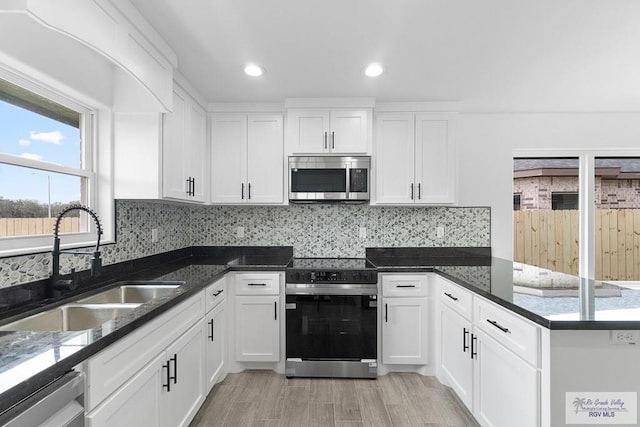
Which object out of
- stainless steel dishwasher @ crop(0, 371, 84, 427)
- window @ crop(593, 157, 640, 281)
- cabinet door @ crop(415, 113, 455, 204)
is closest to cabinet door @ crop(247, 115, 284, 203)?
cabinet door @ crop(415, 113, 455, 204)

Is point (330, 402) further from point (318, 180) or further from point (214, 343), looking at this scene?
point (318, 180)

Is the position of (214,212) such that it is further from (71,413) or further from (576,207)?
(576,207)

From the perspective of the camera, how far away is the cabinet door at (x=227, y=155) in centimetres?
316

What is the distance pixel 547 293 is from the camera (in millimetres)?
1731

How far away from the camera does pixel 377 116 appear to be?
3139mm

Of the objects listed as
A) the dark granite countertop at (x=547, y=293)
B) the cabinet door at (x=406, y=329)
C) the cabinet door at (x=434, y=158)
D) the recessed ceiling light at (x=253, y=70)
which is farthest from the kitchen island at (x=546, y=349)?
the recessed ceiling light at (x=253, y=70)

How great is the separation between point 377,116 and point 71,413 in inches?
115

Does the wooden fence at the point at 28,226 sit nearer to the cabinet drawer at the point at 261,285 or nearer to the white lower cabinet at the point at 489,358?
the cabinet drawer at the point at 261,285

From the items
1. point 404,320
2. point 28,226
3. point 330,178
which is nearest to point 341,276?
point 404,320

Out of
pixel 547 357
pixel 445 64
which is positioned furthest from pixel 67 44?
pixel 547 357

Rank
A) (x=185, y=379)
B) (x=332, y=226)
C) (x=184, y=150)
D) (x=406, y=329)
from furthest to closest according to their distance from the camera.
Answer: (x=332, y=226), (x=406, y=329), (x=184, y=150), (x=185, y=379)

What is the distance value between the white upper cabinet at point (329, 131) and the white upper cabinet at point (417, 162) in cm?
21

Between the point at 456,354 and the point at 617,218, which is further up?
the point at 617,218

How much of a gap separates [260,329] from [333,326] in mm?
615
